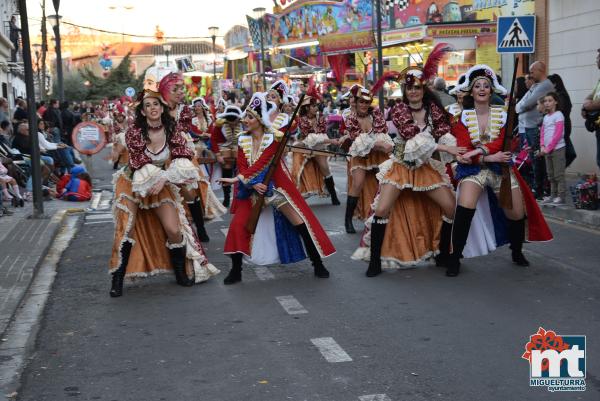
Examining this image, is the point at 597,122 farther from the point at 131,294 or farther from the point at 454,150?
the point at 131,294

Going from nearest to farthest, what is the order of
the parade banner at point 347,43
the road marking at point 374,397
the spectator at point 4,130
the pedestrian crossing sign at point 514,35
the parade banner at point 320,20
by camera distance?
1. the road marking at point 374,397
2. the pedestrian crossing sign at point 514,35
3. the spectator at point 4,130
4. the parade banner at point 347,43
5. the parade banner at point 320,20

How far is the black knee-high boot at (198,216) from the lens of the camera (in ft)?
35.3

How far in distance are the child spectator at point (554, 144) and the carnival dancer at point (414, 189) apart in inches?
179

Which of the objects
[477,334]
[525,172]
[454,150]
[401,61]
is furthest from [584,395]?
[401,61]

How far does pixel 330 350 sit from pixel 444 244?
289 cm

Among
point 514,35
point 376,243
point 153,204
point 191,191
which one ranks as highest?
point 514,35

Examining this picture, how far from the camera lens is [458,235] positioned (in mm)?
8094

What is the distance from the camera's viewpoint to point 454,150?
786cm

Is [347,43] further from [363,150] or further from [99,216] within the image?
[363,150]

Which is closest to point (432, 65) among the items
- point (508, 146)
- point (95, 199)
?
point (508, 146)

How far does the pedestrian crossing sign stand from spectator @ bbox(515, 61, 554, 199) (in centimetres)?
48

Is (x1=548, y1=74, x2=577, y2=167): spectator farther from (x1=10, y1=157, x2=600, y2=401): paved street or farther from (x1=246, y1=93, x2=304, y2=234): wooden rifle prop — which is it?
(x1=246, y1=93, x2=304, y2=234): wooden rifle prop

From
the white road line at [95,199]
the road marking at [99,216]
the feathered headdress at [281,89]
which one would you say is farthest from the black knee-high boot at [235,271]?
the white road line at [95,199]

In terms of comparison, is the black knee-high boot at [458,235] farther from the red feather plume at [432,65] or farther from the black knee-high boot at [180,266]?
the black knee-high boot at [180,266]
